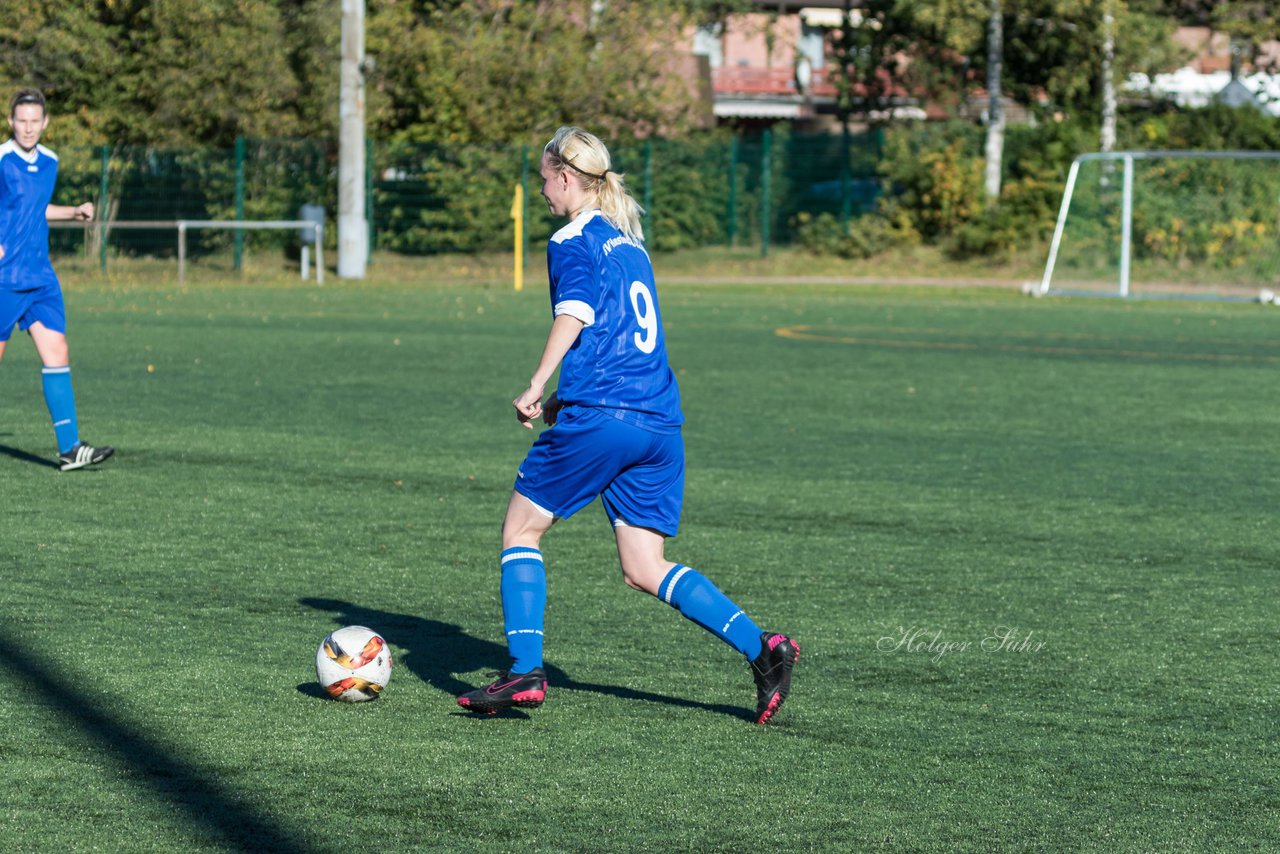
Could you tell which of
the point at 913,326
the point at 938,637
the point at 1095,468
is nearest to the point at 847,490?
the point at 1095,468

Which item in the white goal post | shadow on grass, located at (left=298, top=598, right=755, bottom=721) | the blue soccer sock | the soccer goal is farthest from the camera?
the white goal post

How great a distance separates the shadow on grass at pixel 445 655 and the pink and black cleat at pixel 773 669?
0.68 ft

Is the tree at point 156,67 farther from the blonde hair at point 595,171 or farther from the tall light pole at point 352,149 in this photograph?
the blonde hair at point 595,171

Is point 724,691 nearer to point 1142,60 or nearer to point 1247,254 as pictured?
point 1247,254

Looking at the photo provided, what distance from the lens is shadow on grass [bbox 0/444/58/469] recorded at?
36.3 ft

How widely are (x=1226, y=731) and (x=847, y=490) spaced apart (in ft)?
16.2

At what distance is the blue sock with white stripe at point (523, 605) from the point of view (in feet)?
18.6

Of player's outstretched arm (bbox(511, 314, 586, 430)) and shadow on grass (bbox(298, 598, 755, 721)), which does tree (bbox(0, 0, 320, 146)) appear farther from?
player's outstretched arm (bbox(511, 314, 586, 430))

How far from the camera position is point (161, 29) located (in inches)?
1427

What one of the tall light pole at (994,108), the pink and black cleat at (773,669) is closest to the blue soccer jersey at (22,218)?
the pink and black cleat at (773,669)

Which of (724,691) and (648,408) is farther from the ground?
(648,408)

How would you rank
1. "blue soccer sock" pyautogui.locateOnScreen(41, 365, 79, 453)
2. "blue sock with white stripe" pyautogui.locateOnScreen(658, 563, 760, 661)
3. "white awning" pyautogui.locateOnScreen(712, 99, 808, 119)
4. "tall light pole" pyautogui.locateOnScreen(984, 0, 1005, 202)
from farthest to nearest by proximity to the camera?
1. "white awning" pyautogui.locateOnScreen(712, 99, 808, 119)
2. "tall light pole" pyautogui.locateOnScreen(984, 0, 1005, 202)
3. "blue soccer sock" pyautogui.locateOnScreen(41, 365, 79, 453)
4. "blue sock with white stripe" pyautogui.locateOnScreen(658, 563, 760, 661)

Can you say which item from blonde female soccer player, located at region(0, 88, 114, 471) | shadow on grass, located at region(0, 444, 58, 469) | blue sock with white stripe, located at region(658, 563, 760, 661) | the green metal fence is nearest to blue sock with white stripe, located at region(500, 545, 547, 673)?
blue sock with white stripe, located at region(658, 563, 760, 661)

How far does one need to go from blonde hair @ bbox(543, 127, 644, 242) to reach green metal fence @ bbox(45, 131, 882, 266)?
98.3 feet
